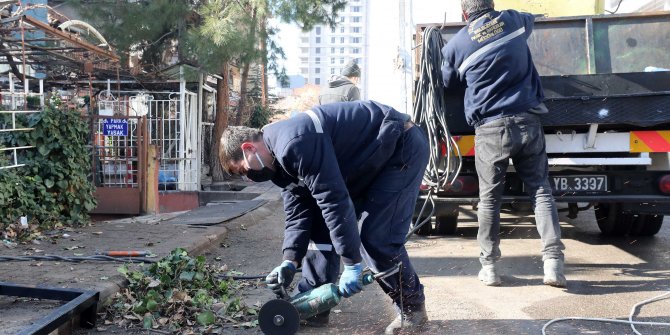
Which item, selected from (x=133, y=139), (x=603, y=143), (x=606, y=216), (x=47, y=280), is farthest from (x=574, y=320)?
(x=133, y=139)

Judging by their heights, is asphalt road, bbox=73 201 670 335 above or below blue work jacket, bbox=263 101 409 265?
below

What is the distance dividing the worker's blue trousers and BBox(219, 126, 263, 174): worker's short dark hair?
754 millimetres

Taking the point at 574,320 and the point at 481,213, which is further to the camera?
the point at 481,213

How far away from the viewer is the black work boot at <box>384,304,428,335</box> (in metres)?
3.62

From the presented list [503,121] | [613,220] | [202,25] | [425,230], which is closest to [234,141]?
[503,121]

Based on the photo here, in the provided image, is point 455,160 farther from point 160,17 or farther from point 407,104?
point 160,17

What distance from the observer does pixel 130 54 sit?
1316cm

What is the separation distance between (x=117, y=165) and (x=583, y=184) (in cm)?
759

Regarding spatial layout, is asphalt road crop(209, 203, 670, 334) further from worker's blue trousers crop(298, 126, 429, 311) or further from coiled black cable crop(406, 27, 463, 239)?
coiled black cable crop(406, 27, 463, 239)

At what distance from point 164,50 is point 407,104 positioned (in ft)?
26.5

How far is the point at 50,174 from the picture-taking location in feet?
24.2

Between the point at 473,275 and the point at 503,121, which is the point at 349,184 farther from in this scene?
the point at 473,275

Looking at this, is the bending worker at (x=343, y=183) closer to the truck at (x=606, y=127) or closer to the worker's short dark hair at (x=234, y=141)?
the worker's short dark hair at (x=234, y=141)

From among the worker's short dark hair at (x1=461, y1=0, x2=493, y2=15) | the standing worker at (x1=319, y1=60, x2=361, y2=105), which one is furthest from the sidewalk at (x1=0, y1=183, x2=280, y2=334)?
the worker's short dark hair at (x1=461, y1=0, x2=493, y2=15)
